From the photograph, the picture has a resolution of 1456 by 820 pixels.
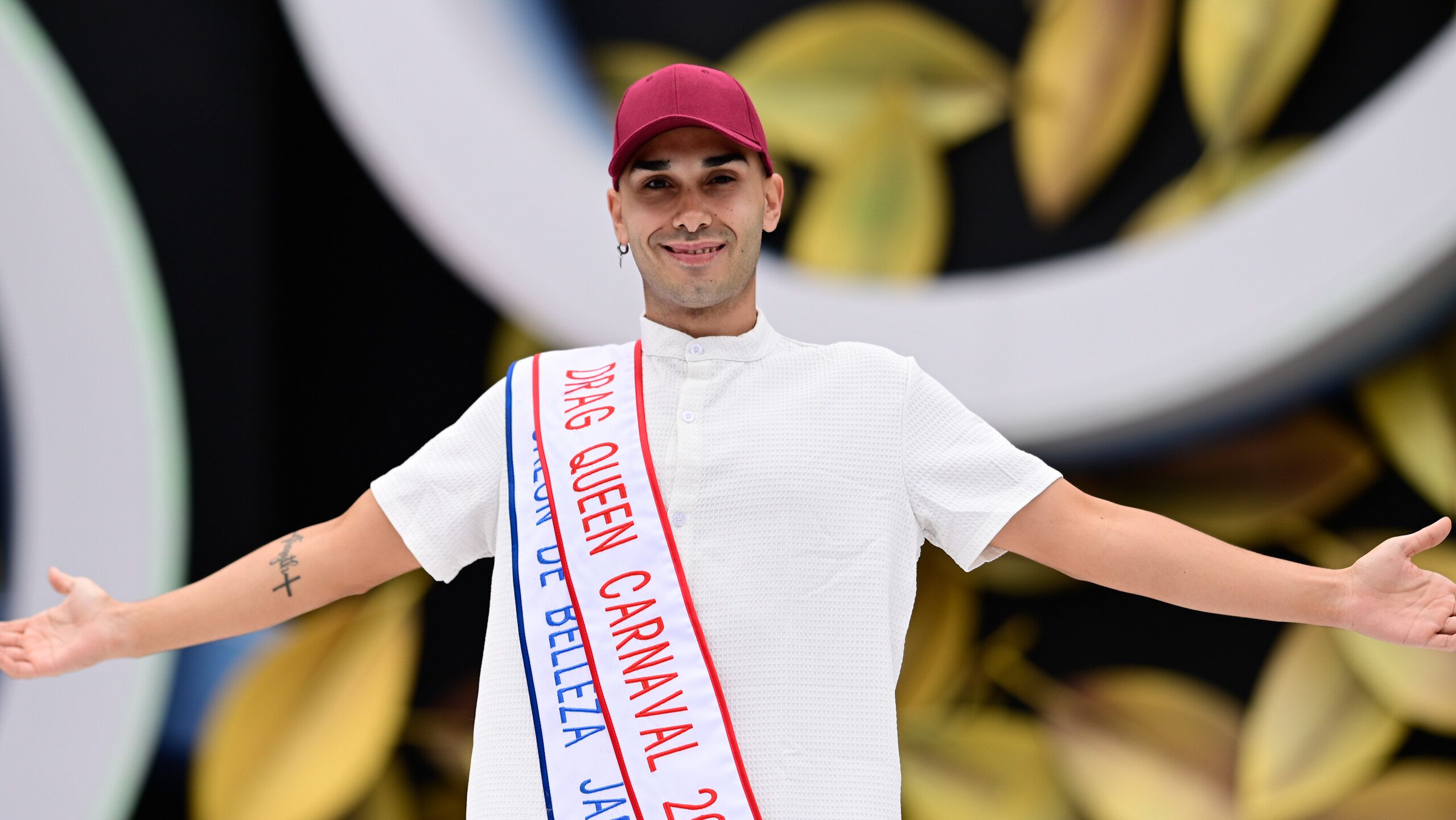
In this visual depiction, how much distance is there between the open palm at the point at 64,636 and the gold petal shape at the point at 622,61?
2.61m

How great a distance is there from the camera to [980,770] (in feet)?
12.8

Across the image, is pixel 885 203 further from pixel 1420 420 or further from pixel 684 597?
pixel 684 597

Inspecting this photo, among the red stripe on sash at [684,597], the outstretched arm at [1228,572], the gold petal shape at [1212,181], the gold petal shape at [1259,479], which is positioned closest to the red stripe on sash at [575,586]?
the red stripe on sash at [684,597]

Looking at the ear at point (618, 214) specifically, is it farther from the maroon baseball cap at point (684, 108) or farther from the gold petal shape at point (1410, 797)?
the gold petal shape at point (1410, 797)

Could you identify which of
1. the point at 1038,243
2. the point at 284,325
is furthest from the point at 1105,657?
the point at 284,325

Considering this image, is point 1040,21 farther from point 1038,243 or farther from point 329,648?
point 329,648

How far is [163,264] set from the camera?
13.0 ft

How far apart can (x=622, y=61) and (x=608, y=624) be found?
2752mm

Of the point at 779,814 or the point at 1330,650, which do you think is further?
the point at 1330,650

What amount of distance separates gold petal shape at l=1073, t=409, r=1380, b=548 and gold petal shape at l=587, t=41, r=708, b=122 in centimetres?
187

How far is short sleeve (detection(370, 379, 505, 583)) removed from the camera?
2.00 m

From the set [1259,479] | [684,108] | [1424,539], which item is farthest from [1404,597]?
[1259,479]

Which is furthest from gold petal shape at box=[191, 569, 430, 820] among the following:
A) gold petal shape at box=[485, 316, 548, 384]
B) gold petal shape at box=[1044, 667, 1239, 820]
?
gold petal shape at box=[1044, 667, 1239, 820]

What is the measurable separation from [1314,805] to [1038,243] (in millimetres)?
1788
